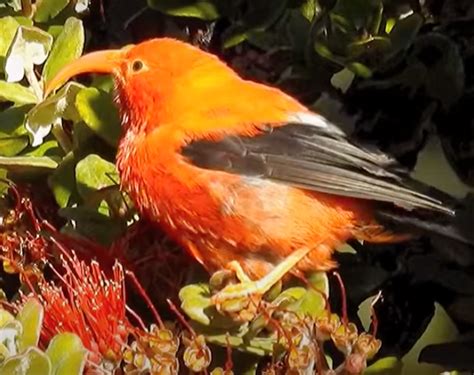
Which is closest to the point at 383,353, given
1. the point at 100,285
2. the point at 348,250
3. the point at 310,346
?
the point at 348,250

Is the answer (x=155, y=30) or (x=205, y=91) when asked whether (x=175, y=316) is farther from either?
(x=155, y=30)

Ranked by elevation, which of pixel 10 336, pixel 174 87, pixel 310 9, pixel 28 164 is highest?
pixel 310 9

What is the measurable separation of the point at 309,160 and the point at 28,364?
0.45m

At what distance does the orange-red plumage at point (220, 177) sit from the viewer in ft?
5.82

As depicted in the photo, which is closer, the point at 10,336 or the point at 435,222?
the point at 10,336

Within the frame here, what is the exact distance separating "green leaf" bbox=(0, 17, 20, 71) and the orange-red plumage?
0.09 m

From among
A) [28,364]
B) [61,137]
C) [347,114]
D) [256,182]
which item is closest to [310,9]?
[347,114]

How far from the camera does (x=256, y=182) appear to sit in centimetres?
180

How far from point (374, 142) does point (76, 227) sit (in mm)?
398

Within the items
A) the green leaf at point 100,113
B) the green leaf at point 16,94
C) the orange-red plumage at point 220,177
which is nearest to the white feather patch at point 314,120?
the orange-red plumage at point 220,177

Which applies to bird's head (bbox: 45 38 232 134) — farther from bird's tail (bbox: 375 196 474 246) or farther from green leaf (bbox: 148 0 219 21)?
bird's tail (bbox: 375 196 474 246)

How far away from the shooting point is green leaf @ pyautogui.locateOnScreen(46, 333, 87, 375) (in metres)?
1.60

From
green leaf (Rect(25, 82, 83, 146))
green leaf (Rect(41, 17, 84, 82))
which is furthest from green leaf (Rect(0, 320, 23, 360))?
green leaf (Rect(41, 17, 84, 82))

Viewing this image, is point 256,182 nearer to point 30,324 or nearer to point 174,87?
point 174,87
